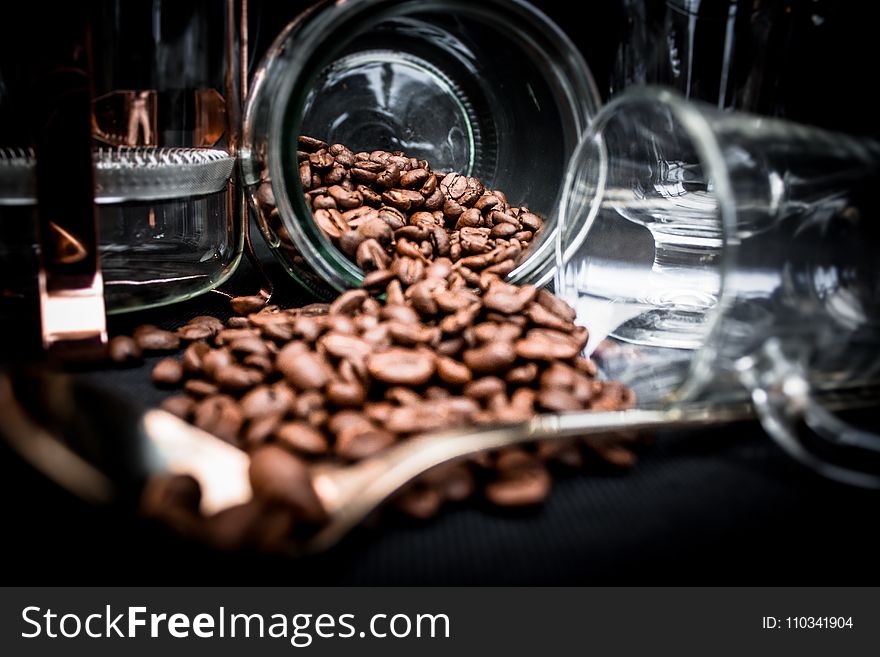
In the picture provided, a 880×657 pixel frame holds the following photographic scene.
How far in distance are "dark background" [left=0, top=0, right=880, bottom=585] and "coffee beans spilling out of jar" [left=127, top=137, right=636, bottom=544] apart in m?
0.03

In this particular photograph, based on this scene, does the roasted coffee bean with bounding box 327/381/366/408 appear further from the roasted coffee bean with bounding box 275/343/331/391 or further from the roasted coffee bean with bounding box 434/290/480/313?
the roasted coffee bean with bounding box 434/290/480/313

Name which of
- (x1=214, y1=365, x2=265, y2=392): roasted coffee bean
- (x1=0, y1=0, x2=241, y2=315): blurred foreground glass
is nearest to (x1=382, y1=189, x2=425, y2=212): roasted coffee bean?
(x1=0, y1=0, x2=241, y2=315): blurred foreground glass

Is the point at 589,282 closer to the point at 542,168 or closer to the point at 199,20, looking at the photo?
the point at 542,168

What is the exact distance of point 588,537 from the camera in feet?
1.85

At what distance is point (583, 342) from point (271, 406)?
0.36m

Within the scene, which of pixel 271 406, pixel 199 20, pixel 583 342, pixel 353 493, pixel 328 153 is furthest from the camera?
pixel 328 153

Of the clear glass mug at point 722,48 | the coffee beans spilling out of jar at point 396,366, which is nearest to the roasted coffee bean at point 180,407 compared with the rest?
the coffee beans spilling out of jar at point 396,366

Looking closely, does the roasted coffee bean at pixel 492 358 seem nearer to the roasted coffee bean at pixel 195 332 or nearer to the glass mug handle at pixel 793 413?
the glass mug handle at pixel 793 413

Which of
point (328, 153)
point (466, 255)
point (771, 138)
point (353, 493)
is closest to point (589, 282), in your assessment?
point (466, 255)

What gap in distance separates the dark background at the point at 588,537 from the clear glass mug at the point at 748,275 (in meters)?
0.05

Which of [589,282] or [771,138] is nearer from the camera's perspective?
[771,138]

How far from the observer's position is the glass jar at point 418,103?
886 mm

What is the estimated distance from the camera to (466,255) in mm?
1031

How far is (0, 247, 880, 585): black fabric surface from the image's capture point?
514mm
